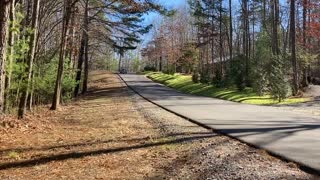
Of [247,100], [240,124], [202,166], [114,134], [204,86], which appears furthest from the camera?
[204,86]

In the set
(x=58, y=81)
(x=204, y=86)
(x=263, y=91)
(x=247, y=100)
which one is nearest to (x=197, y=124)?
(x=58, y=81)

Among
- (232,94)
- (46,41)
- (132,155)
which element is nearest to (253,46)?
(232,94)

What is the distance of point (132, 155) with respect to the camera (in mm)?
8820

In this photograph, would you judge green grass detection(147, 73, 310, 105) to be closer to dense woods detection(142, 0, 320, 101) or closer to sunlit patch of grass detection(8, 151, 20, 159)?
dense woods detection(142, 0, 320, 101)

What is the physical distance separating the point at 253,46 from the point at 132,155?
56061mm

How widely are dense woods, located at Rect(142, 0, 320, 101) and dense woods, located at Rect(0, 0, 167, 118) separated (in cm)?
973

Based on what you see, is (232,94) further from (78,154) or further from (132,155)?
(78,154)

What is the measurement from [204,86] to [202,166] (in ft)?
118

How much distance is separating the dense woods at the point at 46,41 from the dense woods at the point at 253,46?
9733mm

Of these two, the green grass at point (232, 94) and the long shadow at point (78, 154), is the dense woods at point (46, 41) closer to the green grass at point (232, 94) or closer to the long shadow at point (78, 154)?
the long shadow at point (78, 154)

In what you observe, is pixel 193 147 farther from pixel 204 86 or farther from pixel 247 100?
pixel 204 86

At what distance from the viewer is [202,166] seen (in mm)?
7422

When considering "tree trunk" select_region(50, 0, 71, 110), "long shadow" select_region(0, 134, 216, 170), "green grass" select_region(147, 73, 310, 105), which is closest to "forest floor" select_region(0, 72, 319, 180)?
"long shadow" select_region(0, 134, 216, 170)

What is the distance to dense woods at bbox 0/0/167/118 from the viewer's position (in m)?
13.7
